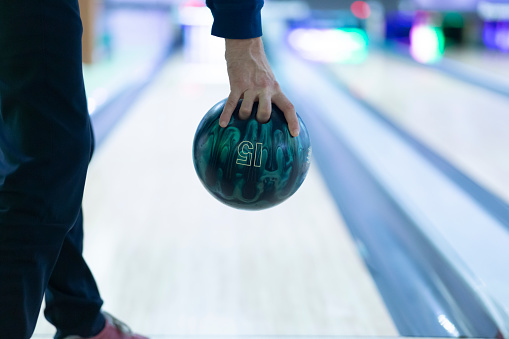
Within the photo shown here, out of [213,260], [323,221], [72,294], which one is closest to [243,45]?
[72,294]

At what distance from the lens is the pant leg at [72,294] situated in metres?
0.83

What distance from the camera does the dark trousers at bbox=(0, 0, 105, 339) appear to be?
674 millimetres

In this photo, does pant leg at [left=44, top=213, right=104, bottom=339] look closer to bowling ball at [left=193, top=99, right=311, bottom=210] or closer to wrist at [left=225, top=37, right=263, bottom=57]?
bowling ball at [left=193, top=99, right=311, bottom=210]

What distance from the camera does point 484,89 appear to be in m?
4.51

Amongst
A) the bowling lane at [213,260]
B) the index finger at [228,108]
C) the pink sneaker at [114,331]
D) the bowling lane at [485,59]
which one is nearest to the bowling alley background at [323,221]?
the bowling lane at [213,260]

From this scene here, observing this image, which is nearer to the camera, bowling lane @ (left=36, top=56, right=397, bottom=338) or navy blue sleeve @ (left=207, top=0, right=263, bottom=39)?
navy blue sleeve @ (left=207, top=0, right=263, bottom=39)

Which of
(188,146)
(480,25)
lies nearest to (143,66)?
(188,146)

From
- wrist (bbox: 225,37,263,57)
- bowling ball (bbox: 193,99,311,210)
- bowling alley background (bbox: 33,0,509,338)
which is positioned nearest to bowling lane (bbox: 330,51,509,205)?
bowling alley background (bbox: 33,0,509,338)

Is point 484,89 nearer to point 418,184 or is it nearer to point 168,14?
point 418,184

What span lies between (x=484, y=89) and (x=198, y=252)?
11.9 feet

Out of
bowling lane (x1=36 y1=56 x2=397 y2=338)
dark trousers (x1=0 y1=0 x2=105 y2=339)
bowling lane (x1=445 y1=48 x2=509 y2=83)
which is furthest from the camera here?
bowling lane (x1=445 y1=48 x2=509 y2=83)

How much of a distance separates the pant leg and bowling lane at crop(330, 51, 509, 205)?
5.30ft

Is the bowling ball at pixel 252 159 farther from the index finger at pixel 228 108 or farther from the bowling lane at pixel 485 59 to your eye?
the bowling lane at pixel 485 59

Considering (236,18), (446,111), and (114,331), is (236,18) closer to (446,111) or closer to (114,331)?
(114,331)
